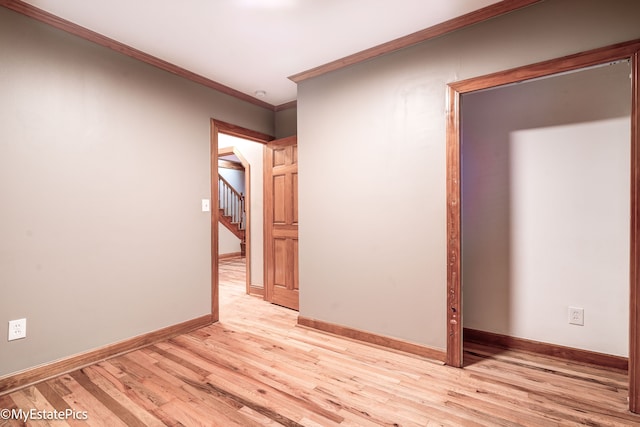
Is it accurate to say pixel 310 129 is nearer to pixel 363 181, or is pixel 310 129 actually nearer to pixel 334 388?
pixel 363 181

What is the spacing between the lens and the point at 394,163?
2539 mm

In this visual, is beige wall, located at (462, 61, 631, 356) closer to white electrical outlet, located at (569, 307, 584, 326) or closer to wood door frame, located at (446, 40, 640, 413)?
white electrical outlet, located at (569, 307, 584, 326)

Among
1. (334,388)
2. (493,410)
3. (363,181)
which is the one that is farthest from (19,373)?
(493,410)

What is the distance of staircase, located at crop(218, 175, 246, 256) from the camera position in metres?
8.02

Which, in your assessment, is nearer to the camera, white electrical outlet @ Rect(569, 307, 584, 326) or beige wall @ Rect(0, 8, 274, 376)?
beige wall @ Rect(0, 8, 274, 376)

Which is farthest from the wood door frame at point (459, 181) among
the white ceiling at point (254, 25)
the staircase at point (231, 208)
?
→ the staircase at point (231, 208)

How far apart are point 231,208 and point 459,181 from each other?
6930 millimetres

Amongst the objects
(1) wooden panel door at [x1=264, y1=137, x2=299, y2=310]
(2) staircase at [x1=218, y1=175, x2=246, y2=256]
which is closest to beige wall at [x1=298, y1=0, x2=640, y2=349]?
(1) wooden panel door at [x1=264, y1=137, x2=299, y2=310]

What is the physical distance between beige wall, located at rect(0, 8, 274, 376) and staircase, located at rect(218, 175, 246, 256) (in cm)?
501

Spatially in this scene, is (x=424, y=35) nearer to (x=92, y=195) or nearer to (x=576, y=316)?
(x=576, y=316)

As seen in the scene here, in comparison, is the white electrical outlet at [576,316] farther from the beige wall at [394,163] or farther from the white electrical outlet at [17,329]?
the white electrical outlet at [17,329]

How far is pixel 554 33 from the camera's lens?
1.93 m

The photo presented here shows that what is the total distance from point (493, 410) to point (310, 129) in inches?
103

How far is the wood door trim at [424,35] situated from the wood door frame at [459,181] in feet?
1.30
